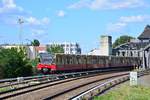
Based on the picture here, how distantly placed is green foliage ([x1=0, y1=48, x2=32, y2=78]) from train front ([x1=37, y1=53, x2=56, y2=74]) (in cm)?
335

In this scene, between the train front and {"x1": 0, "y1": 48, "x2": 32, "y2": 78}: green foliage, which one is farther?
the train front

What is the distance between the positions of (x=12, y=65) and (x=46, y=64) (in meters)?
7.72

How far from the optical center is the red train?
193 ft

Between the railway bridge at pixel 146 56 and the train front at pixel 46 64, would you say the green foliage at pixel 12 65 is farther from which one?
the railway bridge at pixel 146 56

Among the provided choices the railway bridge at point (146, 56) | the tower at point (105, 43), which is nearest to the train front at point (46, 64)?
the railway bridge at point (146, 56)

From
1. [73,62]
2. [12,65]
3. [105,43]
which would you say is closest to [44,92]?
[12,65]

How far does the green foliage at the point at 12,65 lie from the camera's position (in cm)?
5050

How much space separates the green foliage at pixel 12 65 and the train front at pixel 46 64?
3.35 m

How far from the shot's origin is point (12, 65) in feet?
170

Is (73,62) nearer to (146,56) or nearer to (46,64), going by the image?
(46,64)

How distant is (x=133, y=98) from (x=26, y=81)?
15.6 m

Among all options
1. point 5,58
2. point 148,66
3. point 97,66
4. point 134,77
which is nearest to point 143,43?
point 148,66

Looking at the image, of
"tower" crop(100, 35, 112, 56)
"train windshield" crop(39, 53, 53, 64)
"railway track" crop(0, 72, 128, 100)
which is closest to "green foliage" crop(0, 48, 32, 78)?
"train windshield" crop(39, 53, 53, 64)

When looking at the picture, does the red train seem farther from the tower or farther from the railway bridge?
the tower
